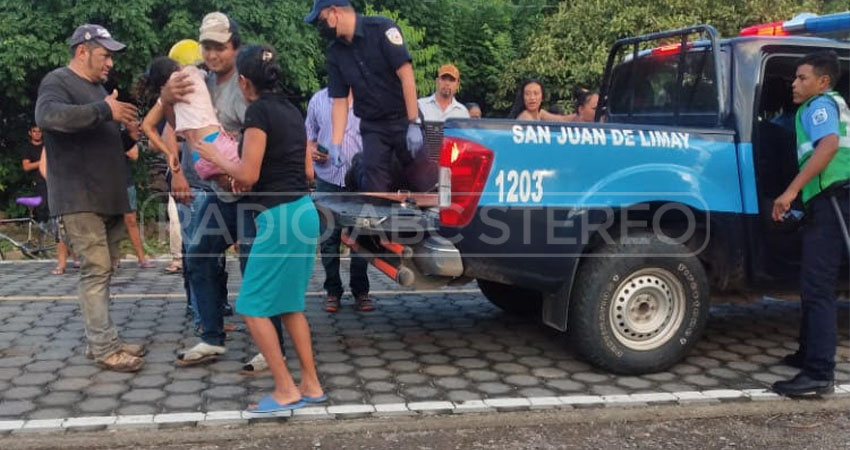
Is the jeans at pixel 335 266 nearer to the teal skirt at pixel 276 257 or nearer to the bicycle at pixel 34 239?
the teal skirt at pixel 276 257

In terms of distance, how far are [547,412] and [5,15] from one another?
940 centimetres

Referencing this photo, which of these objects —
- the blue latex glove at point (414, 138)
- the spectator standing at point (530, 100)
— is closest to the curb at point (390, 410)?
the blue latex glove at point (414, 138)

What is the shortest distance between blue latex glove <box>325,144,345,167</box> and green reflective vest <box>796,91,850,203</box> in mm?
3106

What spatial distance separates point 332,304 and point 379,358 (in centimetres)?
127

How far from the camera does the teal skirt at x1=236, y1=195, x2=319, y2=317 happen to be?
3.75 meters

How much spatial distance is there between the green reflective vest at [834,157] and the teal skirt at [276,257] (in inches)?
109

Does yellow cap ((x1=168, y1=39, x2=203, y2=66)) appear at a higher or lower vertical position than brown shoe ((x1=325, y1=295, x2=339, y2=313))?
higher

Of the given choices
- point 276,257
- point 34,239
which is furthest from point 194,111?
point 34,239

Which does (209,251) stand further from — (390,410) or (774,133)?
(774,133)

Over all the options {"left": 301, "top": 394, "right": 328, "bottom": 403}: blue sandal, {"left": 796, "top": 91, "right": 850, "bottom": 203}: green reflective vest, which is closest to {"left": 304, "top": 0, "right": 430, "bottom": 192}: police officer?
{"left": 301, "top": 394, "right": 328, "bottom": 403}: blue sandal

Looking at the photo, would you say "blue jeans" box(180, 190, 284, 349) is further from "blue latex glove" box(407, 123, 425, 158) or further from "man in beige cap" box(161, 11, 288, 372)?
"blue latex glove" box(407, 123, 425, 158)

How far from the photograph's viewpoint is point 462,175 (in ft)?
13.5

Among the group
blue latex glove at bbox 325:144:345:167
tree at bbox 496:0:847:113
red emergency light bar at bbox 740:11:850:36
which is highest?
tree at bbox 496:0:847:113

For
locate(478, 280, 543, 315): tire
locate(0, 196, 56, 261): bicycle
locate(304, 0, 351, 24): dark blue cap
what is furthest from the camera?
locate(0, 196, 56, 261): bicycle
